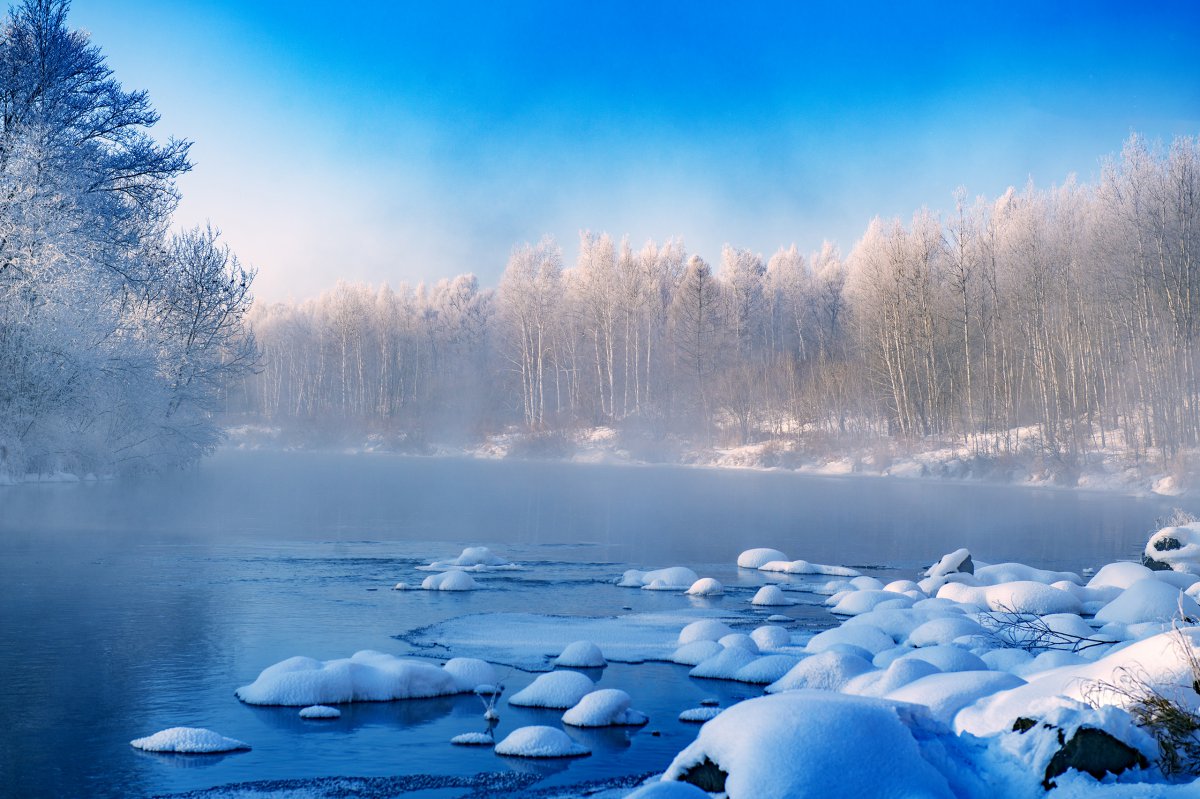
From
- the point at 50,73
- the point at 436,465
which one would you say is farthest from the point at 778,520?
the point at 436,465

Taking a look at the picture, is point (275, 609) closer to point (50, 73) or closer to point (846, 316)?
point (50, 73)

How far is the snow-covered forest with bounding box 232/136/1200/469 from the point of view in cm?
3847

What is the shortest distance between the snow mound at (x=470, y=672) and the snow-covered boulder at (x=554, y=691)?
471 mm

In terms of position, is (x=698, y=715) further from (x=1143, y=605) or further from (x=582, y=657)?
(x=1143, y=605)

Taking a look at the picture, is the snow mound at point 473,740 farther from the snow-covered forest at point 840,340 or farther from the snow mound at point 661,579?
the snow-covered forest at point 840,340

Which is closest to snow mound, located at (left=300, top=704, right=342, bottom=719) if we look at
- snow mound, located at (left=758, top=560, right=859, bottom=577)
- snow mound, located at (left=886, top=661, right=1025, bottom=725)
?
snow mound, located at (left=886, top=661, right=1025, bottom=725)

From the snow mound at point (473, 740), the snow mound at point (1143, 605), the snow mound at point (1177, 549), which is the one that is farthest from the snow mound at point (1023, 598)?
the snow mound at point (473, 740)

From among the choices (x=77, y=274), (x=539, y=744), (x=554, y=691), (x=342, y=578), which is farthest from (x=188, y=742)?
(x=77, y=274)

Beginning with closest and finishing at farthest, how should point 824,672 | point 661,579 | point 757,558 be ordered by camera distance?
point 824,672
point 661,579
point 757,558

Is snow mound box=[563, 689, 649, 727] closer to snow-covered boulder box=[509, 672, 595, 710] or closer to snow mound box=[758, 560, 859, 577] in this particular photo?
snow-covered boulder box=[509, 672, 595, 710]

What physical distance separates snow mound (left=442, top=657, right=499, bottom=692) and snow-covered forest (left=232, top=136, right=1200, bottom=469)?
106 ft

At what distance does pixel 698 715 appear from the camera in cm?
862

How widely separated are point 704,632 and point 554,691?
112 inches

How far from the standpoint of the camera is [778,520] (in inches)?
1034
